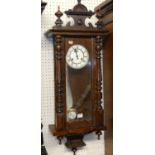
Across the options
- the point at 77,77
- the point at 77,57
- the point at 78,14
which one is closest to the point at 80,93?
the point at 77,77

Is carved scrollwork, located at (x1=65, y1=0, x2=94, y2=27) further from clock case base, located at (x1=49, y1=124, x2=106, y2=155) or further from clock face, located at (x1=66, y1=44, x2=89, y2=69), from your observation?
clock case base, located at (x1=49, y1=124, x2=106, y2=155)

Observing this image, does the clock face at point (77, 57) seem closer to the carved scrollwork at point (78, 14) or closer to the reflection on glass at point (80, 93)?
the reflection on glass at point (80, 93)

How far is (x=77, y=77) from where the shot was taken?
1436 mm

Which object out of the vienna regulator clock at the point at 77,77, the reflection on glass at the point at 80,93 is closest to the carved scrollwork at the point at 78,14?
the vienna regulator clock at the point at 77,77

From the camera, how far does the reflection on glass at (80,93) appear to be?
142cm

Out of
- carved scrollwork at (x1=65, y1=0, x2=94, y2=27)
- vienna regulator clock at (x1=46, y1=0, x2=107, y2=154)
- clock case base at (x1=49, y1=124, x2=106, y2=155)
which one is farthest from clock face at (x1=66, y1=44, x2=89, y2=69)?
clock case base at (x1=49, y1=124, x2=106, y2=155)

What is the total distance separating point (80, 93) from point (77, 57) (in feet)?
0.78

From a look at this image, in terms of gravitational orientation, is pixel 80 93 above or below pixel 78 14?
below

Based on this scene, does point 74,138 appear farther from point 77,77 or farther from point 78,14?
point 78,14
